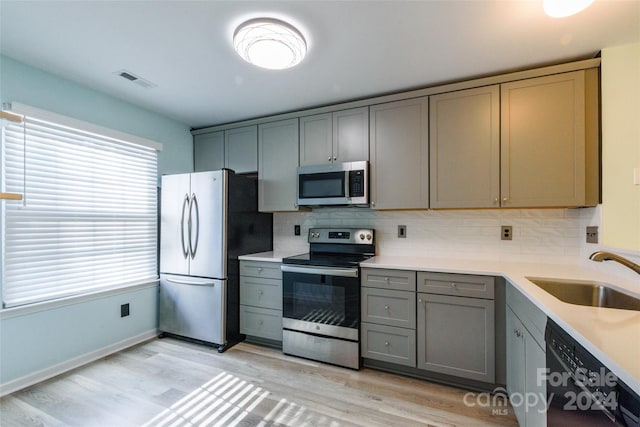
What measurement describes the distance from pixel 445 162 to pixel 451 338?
1360 mm

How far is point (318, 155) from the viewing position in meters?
2.84

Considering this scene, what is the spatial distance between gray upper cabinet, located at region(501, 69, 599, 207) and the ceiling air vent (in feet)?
9.35

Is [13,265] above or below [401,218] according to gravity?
below

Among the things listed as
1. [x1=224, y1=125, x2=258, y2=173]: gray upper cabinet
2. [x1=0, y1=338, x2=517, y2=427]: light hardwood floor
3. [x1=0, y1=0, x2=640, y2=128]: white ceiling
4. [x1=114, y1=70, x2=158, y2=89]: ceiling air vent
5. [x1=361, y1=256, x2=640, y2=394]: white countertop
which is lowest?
[x1=0, y1=338, x2=517, y2=427]: light hardwood floor

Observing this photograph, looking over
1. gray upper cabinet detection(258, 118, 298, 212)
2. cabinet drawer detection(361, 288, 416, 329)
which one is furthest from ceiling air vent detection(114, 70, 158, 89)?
cabinet drawer detection(361, 288, 416, 329)

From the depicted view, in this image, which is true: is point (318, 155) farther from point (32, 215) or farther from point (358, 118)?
point (32, 215)

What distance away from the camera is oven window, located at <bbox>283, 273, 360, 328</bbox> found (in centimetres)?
236

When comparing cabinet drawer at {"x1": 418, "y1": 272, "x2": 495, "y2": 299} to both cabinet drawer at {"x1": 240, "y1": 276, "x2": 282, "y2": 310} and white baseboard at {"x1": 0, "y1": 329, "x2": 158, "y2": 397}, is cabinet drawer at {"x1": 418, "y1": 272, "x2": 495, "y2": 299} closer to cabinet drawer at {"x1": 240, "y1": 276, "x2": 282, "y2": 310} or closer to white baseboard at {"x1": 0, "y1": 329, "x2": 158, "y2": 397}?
cabinet drawer at {"x1": 240, "y1": 276, "x2": 282, "y2": 310}

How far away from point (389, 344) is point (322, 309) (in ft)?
1.98

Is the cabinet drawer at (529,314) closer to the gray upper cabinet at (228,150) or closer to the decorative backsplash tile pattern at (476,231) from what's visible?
the decorative backsplash tile pattern at (476,231)

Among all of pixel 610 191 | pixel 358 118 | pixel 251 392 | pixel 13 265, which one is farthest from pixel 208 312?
pixel 610 191

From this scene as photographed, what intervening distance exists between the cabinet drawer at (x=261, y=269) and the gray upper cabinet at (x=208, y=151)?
125 cm

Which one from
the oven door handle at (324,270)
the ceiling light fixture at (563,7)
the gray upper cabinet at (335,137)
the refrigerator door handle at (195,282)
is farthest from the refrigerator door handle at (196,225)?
the ceiling light fixture at (563,7)

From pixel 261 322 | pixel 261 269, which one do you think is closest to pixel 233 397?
pixel 261 322
